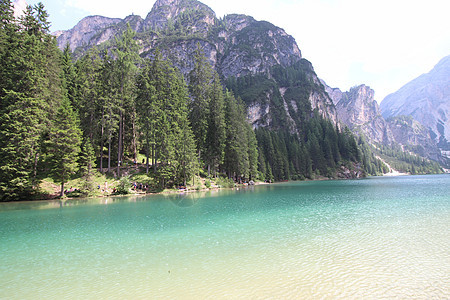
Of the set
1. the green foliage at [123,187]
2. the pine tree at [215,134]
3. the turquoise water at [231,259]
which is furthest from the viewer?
the pine tree at [215,134]

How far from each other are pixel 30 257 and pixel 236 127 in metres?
56.5

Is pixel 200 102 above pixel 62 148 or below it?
above

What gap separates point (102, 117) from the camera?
45406mm

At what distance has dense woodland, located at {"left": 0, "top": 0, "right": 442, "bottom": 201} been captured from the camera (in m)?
35.6

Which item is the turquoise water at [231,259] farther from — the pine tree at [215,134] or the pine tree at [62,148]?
the pine tree at [215,134]

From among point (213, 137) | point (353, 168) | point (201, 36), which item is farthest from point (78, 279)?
point (201, 36)

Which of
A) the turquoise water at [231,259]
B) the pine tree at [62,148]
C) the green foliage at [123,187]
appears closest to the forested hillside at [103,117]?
Result: the pine tree at [62,148]

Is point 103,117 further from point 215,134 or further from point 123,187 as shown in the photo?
point 215,134

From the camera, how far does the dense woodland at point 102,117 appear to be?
3556 cm

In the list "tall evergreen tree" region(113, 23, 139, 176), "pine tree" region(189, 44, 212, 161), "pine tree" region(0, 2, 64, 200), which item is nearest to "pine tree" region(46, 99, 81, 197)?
"pine tree" region(0, 2, 64, 200)

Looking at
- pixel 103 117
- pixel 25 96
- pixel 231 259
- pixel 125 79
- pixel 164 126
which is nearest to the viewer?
pixel 231 259

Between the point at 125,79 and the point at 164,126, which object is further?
the point at 125,79

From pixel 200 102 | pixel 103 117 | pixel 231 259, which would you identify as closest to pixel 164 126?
pixel 103 117

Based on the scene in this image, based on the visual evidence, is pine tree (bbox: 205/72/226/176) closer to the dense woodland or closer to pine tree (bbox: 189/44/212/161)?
the dense woodland
